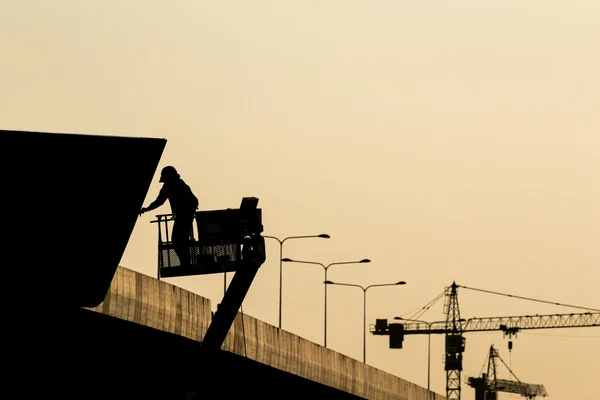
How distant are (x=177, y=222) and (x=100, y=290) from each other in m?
1.98

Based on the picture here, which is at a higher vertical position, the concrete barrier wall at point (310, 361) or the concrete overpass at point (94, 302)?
the concrete barrier wall at point (310, 361)

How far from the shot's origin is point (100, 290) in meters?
28.2

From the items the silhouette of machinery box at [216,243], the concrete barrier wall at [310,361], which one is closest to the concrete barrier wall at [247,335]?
the concrete barrier wall at [310,361]

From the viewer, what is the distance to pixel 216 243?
2891 cm

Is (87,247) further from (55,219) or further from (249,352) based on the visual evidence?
(249,352)

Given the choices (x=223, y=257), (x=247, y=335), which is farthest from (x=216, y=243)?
(x=247, y=335)

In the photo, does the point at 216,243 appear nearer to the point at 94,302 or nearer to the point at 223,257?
the point at 223,257

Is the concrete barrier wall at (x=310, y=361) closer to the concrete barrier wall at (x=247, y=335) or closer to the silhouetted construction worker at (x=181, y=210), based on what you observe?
the concrete barrier wall at (x=247, y=335)

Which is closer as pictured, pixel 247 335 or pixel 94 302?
pixel 94 302

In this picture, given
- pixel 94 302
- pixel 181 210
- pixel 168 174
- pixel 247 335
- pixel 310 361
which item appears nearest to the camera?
pixel 94 302

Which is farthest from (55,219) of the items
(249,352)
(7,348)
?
(249,352)

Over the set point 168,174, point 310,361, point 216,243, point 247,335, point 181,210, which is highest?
point 310,361

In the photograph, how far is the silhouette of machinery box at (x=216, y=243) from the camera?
28.2 m

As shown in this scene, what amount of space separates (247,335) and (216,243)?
1307cm
